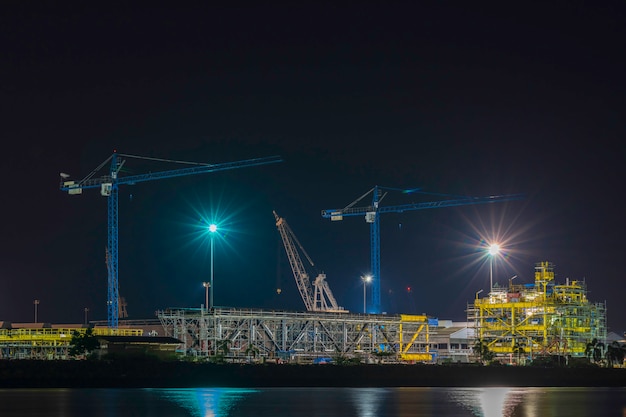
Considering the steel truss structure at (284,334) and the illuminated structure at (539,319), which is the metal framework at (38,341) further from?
the illuminated structure at (539,319)

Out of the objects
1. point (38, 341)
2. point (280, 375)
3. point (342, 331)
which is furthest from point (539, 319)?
point (38, 341)

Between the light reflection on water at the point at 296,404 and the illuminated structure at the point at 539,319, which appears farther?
the illuminated structure at the point at 539,319

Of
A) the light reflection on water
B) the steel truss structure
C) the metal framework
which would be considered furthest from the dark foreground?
the metal framework

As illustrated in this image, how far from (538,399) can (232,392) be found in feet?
119

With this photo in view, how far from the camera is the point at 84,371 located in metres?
132

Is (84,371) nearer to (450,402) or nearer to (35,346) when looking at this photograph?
(35,346)

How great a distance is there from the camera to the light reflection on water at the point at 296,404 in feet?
292

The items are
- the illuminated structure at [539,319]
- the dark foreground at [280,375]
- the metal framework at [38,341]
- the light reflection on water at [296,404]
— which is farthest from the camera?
the illuminated structure at [539,319]

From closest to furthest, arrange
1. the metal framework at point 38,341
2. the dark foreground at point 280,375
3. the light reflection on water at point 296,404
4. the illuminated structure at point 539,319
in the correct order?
the light reflection on water at point 296,404, the dark foreground at point 280,375, the metal framework at point 38,341, the illuminated structure at point 539,319

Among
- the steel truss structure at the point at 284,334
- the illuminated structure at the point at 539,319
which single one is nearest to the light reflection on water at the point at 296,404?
the steel truss structure at the point at 284,334

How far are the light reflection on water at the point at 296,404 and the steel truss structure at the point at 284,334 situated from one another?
34216 millimetres

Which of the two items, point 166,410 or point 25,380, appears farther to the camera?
point 25,380

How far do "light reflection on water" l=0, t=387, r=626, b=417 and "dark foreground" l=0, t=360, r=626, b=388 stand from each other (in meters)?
5.85

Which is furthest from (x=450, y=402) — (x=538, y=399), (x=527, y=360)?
(x=527, y=360)
